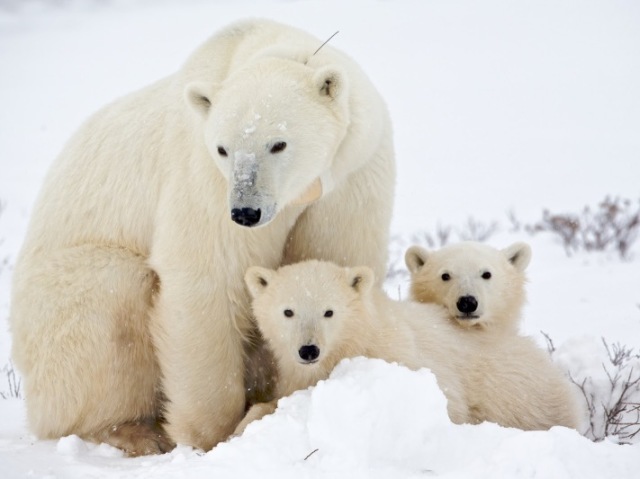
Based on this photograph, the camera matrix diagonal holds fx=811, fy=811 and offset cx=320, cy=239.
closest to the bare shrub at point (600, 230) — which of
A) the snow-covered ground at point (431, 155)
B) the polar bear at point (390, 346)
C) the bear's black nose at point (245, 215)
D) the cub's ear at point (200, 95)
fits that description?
the snow-covered ground at point (431, 155)

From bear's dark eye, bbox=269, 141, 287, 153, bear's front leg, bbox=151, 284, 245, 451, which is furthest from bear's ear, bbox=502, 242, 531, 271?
bear's dark eye, bbox=269, 141, 287, 153

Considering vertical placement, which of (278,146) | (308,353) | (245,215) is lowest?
(308,353)

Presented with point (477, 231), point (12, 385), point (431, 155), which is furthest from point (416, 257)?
point (431, 155)

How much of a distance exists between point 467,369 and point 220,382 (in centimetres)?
129

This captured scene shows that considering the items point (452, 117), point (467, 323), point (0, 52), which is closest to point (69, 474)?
point (467, 323)

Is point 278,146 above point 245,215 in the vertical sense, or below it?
above

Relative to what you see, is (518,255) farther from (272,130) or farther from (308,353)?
(272,130)

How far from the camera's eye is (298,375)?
392cm

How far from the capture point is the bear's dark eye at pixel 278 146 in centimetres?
352

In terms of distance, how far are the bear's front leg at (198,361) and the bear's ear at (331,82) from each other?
3.59 ft

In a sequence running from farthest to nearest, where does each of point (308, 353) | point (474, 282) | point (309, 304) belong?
point (474, 282) < point (309, 304) < point (308, 353)

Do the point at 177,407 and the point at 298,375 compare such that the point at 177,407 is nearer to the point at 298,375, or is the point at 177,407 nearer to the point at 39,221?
the point at 298,375

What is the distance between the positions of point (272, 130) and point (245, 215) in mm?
421

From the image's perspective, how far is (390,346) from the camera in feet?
13.0
